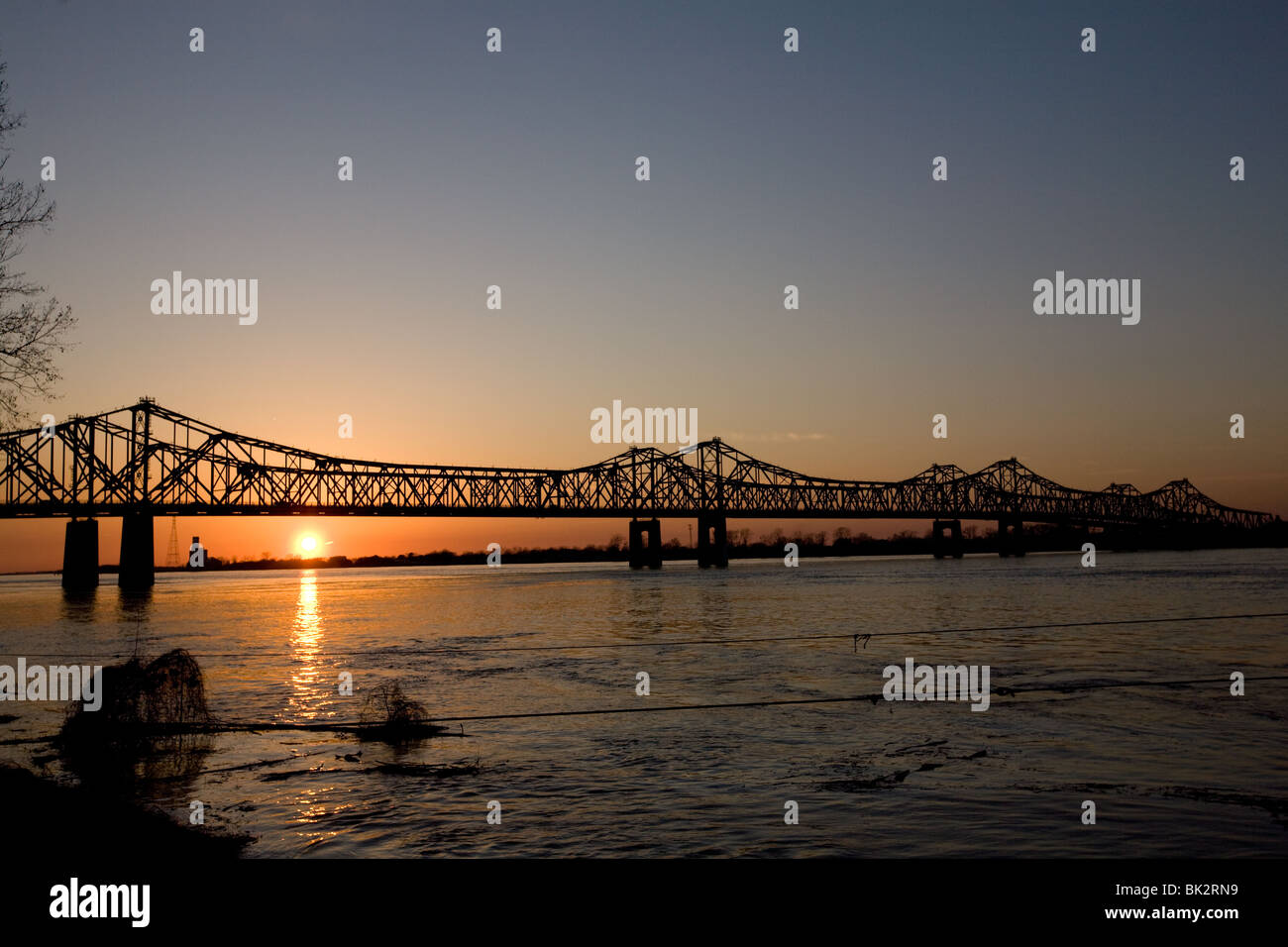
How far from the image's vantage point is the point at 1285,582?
73.1 m

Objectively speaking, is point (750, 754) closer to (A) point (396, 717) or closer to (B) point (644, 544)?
(A) point (396, 717)

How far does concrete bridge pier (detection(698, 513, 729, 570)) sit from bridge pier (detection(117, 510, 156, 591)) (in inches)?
3519

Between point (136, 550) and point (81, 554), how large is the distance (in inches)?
207

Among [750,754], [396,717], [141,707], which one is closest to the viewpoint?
[750,754]

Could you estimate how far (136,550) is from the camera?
355 feet

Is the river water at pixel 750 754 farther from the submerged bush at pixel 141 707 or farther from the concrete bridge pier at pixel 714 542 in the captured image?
the concrete bridge pier at pixel 714 542

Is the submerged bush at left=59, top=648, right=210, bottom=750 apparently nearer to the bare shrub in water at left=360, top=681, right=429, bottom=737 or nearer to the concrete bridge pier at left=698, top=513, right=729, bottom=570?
the bare shrub in water at left=360, top=681, right=429, bottom=737

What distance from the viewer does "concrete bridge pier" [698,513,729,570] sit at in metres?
172

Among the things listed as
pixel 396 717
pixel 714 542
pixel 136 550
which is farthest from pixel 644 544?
pixel 396 717

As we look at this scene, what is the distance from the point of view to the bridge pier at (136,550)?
106375mm
